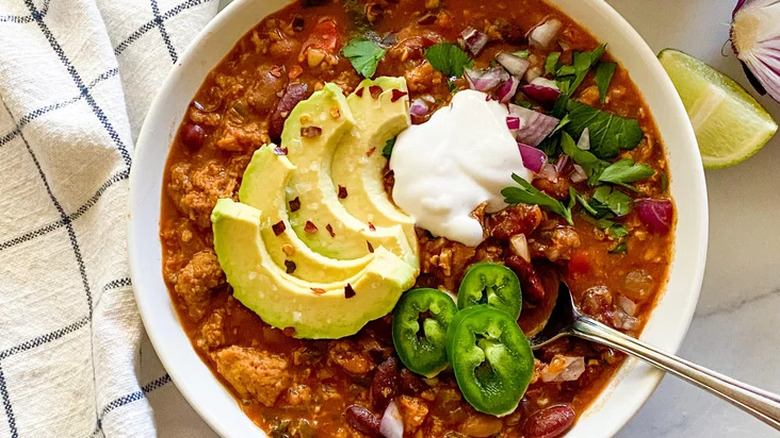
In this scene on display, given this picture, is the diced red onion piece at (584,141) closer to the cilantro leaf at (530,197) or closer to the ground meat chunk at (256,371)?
the cilantro leaf at (530,197)

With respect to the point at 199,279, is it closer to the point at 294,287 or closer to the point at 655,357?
the point at 294,287

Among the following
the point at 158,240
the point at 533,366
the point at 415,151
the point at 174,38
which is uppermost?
the point at 174,38

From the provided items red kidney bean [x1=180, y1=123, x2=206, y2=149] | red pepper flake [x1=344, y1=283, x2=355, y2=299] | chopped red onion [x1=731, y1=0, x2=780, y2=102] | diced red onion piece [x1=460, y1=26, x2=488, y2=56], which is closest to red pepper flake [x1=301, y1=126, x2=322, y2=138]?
red kidney bean [x1=180, y1=123, x2=206, y2=149]

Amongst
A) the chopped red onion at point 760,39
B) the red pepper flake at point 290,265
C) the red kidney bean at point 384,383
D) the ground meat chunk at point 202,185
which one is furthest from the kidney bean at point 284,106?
the chopped red onion at point 760,39

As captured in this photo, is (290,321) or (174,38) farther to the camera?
(174,38)

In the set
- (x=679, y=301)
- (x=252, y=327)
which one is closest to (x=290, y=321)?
(x=252, y=327)

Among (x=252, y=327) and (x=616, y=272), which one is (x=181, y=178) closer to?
(x=252, y=327)

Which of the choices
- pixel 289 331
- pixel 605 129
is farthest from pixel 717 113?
pixel 289 331

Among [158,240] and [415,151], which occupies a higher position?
[415,151]
